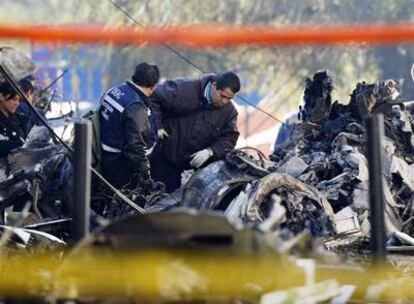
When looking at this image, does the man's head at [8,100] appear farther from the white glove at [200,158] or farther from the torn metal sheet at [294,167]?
the torn metal sheet at [294,167]

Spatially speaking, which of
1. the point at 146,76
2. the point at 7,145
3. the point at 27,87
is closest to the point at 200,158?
the point at 146,76

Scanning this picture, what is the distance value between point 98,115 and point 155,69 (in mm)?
744

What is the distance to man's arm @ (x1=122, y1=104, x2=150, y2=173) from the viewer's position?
12828mm

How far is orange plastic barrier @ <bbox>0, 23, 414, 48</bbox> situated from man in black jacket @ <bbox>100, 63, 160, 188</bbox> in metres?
7.07

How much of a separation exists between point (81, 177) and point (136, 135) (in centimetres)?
636

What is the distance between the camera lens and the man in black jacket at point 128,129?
12.9 meters

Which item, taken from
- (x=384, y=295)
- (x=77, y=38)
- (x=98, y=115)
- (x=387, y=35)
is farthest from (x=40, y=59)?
(x=384, y=295)

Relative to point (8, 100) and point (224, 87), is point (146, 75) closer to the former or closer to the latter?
point (224, 87)

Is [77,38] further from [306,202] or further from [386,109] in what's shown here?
[306,202]

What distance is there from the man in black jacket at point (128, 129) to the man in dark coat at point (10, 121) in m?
1.95

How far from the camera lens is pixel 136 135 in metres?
12.9

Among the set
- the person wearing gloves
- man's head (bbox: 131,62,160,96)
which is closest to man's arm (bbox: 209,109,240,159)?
the person wearing gloves

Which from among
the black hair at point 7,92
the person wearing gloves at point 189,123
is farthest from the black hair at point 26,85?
the person wearing gloves at point 189,123

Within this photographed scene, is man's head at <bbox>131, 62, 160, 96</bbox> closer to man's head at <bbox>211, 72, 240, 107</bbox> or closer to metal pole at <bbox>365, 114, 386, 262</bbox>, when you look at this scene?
man's head at <bbox>211, 72, 240, 107</bbox>
